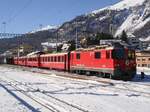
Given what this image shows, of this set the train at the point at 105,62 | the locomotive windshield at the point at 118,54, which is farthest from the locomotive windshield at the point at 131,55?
the locomotive windshield at the point at 118,54

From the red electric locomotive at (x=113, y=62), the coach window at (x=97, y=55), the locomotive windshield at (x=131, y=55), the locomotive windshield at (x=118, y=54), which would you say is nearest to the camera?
the red electric locomotive at (x=113, y=62)

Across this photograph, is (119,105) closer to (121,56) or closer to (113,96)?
(113,96)

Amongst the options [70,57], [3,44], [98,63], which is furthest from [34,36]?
[98,63]

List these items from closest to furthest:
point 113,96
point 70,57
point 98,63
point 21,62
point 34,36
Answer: point 113,96, point 98,63, point 70,57, point 21,62, point 34,36

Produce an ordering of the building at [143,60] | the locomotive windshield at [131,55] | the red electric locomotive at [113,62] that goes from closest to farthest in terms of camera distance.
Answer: the red electric locomotive at [113,62], the locomotive windshield at [131,55], the building at [143,60]

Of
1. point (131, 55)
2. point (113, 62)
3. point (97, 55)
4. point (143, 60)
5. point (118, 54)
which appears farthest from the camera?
point (143, 60)

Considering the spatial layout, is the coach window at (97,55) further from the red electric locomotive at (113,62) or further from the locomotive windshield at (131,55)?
the locomotive windshield at (131,55)

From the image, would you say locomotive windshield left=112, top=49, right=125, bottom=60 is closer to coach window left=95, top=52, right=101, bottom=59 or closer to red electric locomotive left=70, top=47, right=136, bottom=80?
red electric locomotive left=70, top=47, right=136, bottom=80

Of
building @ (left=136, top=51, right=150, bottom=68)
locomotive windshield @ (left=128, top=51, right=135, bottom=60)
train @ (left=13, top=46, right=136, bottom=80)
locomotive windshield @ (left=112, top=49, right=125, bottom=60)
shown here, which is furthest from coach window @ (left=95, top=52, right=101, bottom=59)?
building @ (left=136, top=51, right=150, bottom=68)

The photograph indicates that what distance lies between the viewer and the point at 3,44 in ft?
Answer: 410

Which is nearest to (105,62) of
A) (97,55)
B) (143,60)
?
(97,55)

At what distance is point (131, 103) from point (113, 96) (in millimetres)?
2680

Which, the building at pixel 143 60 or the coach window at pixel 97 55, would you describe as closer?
the coach window at pixel 97 55

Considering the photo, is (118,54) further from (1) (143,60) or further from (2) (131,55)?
(1) (143,60)
